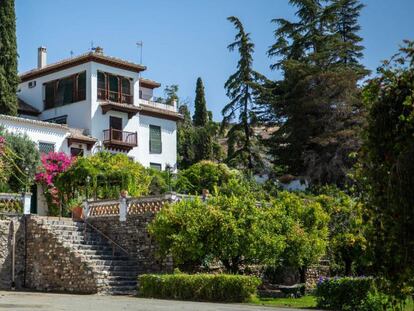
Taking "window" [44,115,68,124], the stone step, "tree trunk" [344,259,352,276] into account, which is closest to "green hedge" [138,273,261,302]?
the stone step

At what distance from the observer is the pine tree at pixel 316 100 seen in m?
41.4

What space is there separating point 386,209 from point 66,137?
36.4 meters

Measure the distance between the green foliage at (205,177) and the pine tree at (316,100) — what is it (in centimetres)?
483

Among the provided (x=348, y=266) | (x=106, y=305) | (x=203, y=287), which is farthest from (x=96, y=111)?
(x=106, y=305)

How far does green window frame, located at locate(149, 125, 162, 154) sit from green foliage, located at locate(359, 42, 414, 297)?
4116 cm

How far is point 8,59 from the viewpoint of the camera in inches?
1608

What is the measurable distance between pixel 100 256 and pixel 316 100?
20.5 metres

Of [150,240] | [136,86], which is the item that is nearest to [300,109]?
[136,86]

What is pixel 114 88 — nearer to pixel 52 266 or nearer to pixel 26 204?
pixel 26 204

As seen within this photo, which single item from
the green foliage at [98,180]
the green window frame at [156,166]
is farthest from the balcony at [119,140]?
the green foliage at [98,180]

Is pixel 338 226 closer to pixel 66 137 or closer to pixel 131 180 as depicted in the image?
pixel 131 180

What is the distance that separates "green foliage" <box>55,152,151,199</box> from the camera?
1222 inches

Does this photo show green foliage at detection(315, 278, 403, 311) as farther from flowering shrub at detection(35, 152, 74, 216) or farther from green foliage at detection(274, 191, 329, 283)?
flowering shrub at detection(35, 152, 74, 216)

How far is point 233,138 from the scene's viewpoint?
47438 mm
